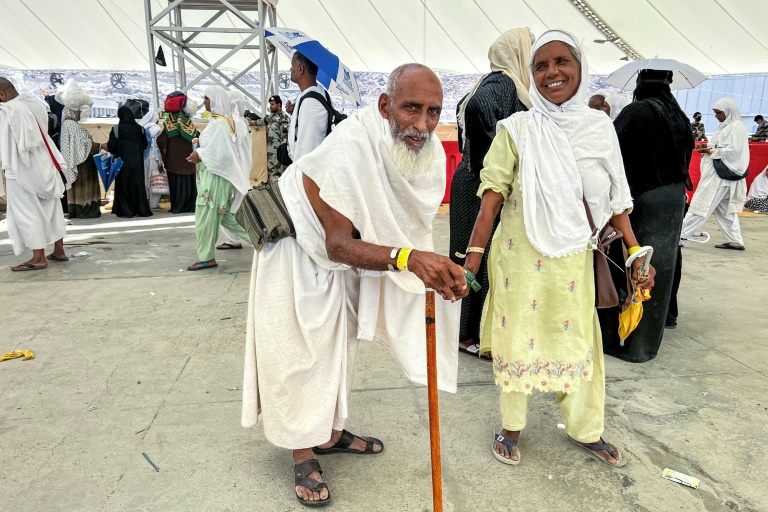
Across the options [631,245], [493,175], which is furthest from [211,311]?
[631,245]

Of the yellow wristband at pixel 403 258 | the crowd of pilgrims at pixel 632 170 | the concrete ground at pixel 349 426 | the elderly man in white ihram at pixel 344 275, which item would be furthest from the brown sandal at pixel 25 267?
the yellow wristband at pixel 403 258

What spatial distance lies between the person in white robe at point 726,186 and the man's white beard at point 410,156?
604 centimetres

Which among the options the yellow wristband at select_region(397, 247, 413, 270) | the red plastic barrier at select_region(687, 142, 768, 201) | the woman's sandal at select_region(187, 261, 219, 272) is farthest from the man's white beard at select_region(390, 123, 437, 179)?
the red plastic barrier at select_region(687, 142, 768, 201)

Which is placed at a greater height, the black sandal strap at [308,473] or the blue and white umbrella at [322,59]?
the blue and white umbrella at [322,59]

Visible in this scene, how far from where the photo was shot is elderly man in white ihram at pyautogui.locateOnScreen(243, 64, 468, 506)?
1750mm

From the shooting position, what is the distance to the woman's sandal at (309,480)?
1997mm

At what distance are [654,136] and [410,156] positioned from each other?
208cm

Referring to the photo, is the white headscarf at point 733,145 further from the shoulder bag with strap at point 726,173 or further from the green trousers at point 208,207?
the green trousers at point 208,207

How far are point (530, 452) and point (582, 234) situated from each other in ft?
3.31

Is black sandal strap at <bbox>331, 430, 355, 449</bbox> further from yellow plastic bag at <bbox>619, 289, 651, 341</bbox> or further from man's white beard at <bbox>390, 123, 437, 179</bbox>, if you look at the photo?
yellow plastic bag at <bbox>619, 289, 651, 341</bbox>

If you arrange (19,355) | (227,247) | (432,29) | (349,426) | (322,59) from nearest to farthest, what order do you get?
(349,426), (19,355), (322,59), (227,247), (432,29)

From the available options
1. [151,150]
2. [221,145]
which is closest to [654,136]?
[221,145]

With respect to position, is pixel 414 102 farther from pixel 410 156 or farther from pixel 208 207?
pixel 208 207

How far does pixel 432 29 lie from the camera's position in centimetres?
1856
